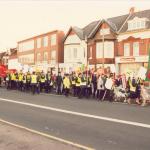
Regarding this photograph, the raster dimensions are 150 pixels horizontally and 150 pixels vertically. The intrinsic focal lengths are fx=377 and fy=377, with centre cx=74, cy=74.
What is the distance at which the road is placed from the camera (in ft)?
31.5

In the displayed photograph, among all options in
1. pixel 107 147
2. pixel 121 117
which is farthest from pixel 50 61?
pixel 107 147

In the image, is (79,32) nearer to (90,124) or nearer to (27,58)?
(27,58)

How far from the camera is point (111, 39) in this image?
5012 cm

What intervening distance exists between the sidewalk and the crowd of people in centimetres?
976

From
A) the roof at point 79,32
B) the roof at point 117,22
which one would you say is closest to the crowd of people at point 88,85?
the roof at point 117,22

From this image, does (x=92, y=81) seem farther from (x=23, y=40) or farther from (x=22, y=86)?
(x=23, y=40)

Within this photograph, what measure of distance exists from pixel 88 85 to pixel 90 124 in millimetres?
11561

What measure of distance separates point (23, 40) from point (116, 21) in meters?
30.3

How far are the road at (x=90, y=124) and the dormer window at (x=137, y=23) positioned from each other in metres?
30.7

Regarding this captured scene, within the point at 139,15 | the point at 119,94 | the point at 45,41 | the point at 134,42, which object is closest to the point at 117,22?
the point at 139,15

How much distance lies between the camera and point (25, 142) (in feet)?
30.1

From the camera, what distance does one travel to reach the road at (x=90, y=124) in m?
9.61

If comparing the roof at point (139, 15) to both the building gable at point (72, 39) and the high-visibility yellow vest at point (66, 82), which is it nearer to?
the building gable at point (72, 39)

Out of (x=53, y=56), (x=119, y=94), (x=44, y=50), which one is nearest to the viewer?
(x=119, y=94)
